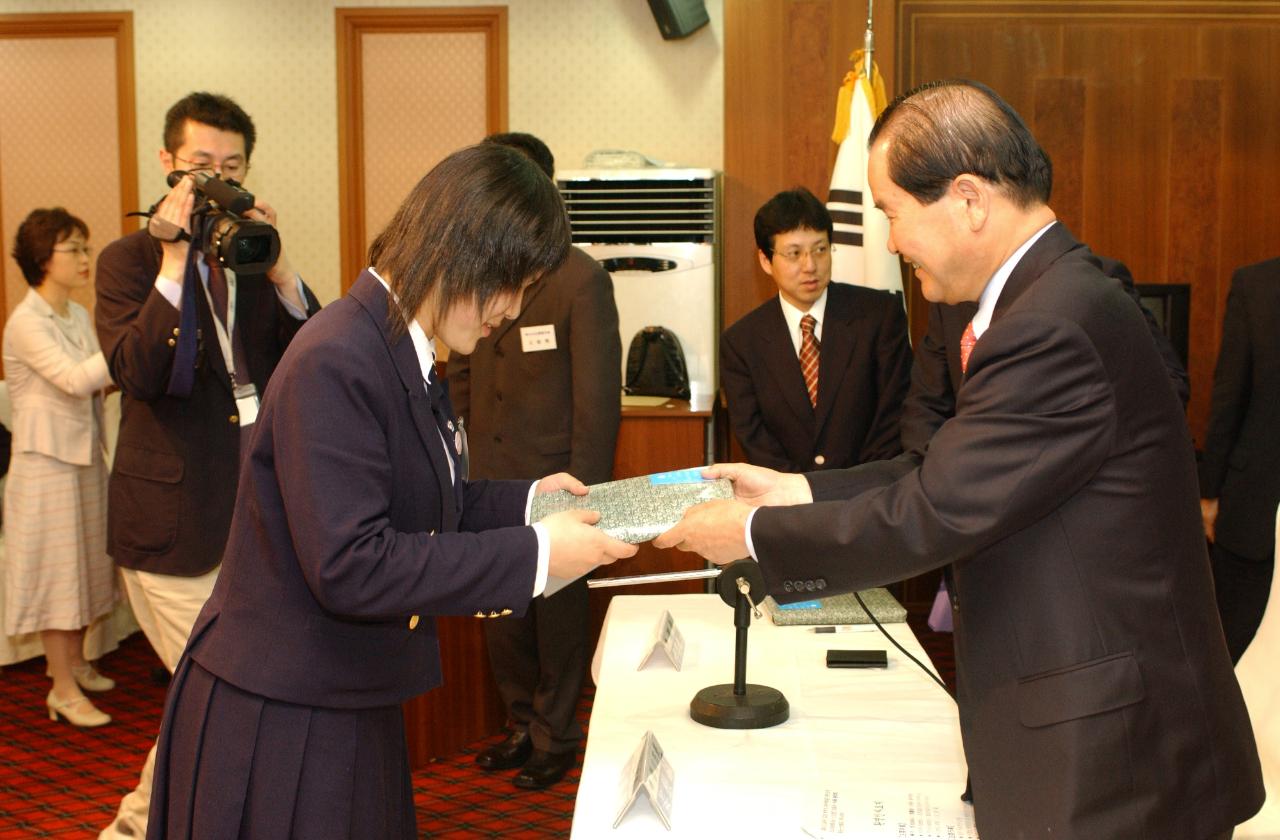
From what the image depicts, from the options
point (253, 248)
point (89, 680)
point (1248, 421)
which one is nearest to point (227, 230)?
point (253, 248)

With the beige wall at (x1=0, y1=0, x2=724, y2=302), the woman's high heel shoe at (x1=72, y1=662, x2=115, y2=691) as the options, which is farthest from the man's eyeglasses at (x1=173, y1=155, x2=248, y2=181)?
the beige wall at (x1=0, y1=0, x2=724, y2=302)

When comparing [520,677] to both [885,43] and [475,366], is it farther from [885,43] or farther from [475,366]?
[885,43]

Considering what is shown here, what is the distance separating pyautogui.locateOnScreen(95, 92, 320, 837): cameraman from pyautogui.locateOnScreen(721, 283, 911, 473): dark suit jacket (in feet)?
5.26

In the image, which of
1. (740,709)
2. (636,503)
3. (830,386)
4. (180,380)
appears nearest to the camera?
(636,503)

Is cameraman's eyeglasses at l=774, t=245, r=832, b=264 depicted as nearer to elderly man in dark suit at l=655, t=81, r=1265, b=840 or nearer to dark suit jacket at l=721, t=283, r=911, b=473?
dark suit jacket at l=721, t=283, r=911, b=473

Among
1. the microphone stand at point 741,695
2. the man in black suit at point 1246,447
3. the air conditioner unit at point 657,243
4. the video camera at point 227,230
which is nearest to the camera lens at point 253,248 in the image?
the video camera at point 227,230

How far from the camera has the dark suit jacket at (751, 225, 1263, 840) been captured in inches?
56.4

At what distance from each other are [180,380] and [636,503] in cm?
128

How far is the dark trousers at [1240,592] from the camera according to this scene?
12.2ft

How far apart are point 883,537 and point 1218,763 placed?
471 millimetres

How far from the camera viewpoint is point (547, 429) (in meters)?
3.64

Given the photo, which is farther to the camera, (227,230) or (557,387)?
(557,387)

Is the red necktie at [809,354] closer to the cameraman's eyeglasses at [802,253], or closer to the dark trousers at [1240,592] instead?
the cameraman's eyeglasses at [802,253]

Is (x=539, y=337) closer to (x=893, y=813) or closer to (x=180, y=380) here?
(x=180, y=380)
